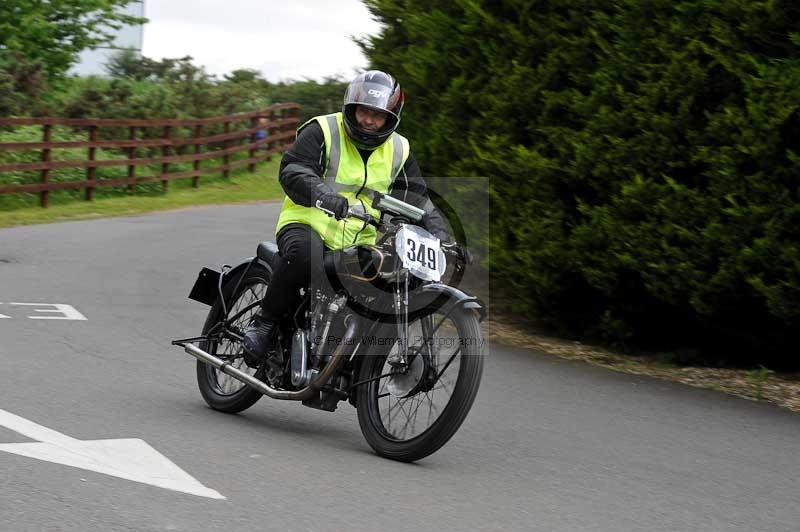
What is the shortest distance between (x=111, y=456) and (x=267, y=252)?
182 cm

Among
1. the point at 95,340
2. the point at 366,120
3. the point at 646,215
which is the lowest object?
the point at 95,340

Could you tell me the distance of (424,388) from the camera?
20.9ft

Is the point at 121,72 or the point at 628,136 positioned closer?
the point at 628,136

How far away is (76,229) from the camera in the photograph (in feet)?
60.3

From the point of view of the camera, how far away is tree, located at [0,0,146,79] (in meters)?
28.2

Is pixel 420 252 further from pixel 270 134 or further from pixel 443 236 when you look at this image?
pixel 270 134

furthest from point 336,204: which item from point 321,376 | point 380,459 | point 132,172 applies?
point 132,172

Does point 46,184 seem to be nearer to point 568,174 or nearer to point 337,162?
point 568,174

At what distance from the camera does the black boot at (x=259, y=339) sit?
283 inches

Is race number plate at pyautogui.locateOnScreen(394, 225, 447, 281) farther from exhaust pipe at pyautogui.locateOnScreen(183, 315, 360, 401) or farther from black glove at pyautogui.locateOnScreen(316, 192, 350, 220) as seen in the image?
exhaust pipe at pyautogui.locateOnScreen(183, 315, 360, 401)

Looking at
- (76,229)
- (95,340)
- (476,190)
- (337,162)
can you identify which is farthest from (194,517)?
(76,229)

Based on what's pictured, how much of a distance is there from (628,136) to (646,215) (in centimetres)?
68

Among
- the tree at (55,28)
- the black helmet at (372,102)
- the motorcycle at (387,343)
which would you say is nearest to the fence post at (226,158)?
the tree at (55,28)

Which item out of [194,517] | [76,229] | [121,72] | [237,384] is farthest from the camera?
[121,72]
